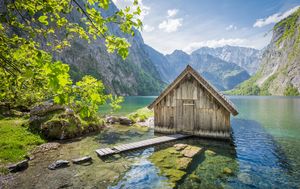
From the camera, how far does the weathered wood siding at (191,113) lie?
18547mm

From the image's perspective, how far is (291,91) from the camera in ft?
579

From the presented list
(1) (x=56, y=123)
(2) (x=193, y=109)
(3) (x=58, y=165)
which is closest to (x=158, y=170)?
(3) (x=58, y=165)

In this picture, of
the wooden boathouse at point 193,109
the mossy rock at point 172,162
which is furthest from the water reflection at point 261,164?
the mossy rock at point 172,162

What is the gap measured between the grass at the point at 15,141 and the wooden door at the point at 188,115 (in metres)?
14.7

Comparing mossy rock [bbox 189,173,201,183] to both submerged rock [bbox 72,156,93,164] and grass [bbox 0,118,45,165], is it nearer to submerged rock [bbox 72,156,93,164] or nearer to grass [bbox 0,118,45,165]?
submerged rock [bbox 72,156,93,164]

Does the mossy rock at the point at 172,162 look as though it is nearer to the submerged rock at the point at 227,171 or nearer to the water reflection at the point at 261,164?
the submerged rock at the point at 227,171

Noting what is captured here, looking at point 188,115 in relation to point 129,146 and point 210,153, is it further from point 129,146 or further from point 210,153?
point 129,146

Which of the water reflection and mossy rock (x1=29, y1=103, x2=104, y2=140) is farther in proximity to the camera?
mossy rock (x1=29, y1=103, x2=104, y2=140)

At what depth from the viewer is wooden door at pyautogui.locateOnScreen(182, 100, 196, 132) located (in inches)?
784

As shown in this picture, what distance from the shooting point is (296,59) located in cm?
18050

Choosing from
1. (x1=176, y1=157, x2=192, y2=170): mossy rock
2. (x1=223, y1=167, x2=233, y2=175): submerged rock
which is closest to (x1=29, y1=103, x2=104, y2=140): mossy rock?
(x1=176, y1=157, x2=192, y2=170): mossy rock

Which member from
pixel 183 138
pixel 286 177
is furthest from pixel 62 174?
pixel 286 177

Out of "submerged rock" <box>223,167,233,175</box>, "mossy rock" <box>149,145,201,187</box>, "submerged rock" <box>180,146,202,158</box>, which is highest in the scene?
"submerged rock" <box>180,146,202,158</box>

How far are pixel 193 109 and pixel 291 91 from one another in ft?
674
